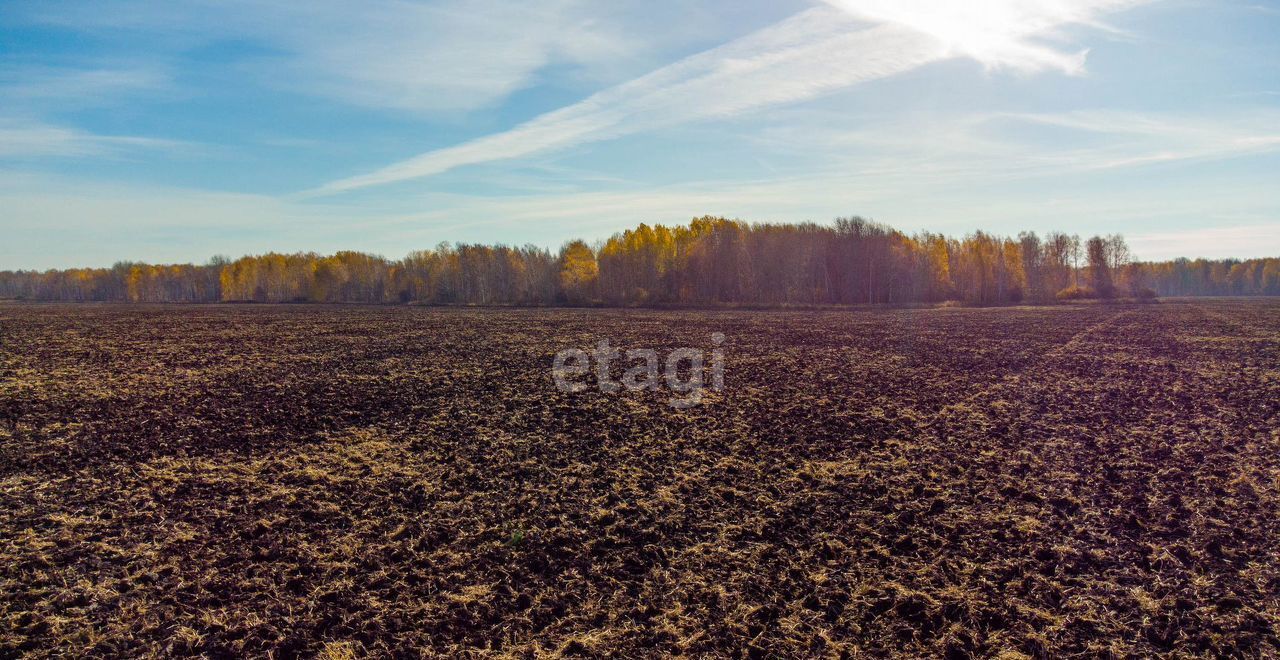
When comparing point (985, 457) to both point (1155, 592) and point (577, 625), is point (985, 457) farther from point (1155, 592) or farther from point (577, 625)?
point (577, 625)

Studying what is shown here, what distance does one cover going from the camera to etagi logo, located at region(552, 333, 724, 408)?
60.4ft

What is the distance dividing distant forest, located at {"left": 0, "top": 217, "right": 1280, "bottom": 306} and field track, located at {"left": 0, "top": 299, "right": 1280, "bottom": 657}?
5868 centimetres

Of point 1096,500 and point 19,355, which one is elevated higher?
point 19,355

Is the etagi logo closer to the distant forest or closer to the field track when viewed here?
the field track

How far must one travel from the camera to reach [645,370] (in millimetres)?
21969

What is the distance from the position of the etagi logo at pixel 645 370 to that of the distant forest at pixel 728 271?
47425 millimetres

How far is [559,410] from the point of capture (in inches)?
614

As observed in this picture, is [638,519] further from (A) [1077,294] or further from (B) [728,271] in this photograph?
(A) [1077,294]

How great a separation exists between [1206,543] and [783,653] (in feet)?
19.2

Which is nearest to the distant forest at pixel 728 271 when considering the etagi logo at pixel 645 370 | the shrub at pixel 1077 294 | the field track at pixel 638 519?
the shrub at pixel 1077 294

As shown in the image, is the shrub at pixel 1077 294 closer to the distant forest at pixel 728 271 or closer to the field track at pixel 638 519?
the distant forest at pixel 728 271

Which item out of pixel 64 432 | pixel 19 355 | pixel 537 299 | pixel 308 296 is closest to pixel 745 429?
pixel 64 432

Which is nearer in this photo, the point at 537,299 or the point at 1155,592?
the point at 1155,592

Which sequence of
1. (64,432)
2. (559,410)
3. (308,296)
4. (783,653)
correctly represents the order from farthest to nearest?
(308,296) → (559,410) → (64,432) → (783,653)
